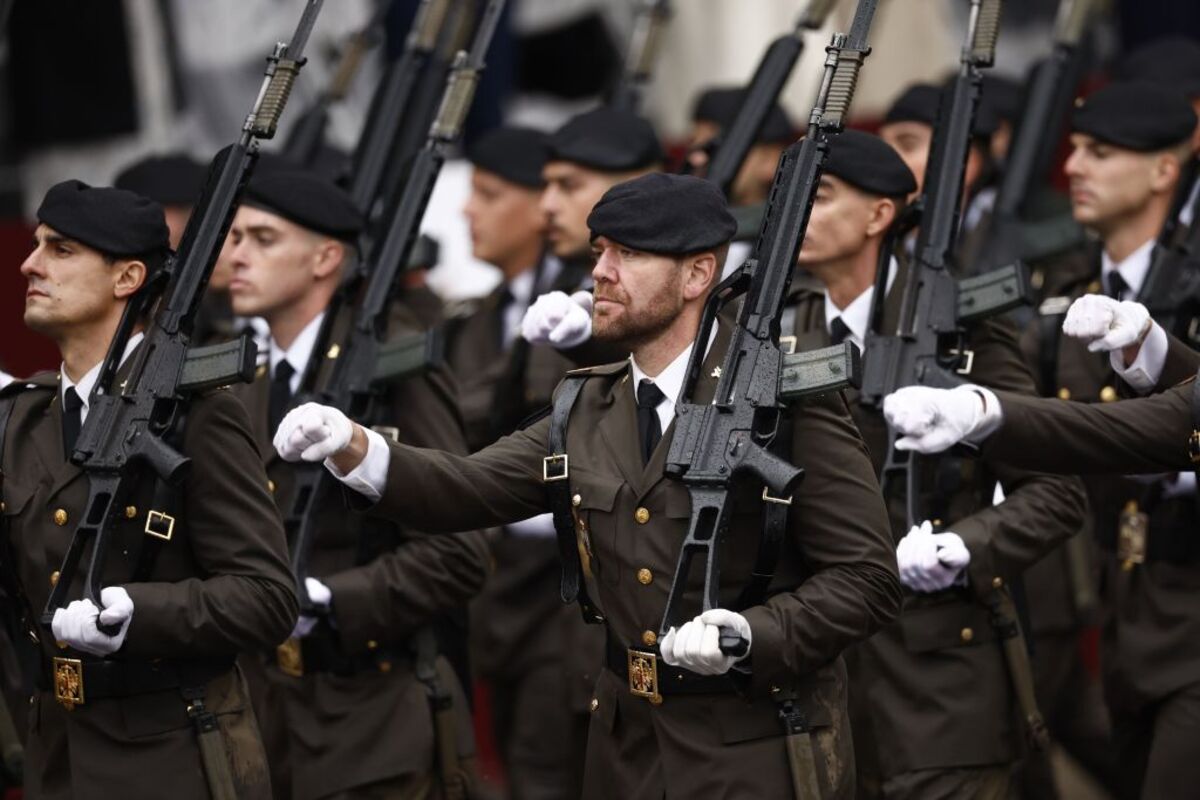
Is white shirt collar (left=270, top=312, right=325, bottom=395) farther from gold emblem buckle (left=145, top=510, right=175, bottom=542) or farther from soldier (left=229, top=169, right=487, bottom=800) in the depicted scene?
gold emblem buckle (left=145, top=510, right=175, bottom=542)

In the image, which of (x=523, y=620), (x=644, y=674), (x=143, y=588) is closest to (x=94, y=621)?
(x=143, y=588)

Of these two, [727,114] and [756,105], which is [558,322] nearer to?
[756,105]

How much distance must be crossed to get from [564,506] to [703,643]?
28.5 inches

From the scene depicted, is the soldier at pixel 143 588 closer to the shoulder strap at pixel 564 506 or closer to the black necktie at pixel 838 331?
the shoulder strap at pixel 564 506

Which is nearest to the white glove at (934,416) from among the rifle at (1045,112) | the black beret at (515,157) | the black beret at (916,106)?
the black beret at (916,106)

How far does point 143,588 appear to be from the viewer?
5574mm

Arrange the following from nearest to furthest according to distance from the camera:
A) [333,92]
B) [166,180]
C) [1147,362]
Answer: [1147,362] < [166,180] < [333,92]

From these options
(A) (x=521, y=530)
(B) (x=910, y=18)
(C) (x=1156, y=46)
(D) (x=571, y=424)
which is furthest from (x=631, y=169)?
(B) (x=910, y=18)

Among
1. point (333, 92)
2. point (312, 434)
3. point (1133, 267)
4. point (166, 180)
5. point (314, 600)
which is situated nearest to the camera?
point (312, 434)

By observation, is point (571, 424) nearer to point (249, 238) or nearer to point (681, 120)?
point (249, 238)

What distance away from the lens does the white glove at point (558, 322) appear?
23.1 feet

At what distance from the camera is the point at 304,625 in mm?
6758

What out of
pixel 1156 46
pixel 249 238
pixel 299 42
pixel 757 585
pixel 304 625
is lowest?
pixel 304 625

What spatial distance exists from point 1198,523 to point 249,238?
3.23m
